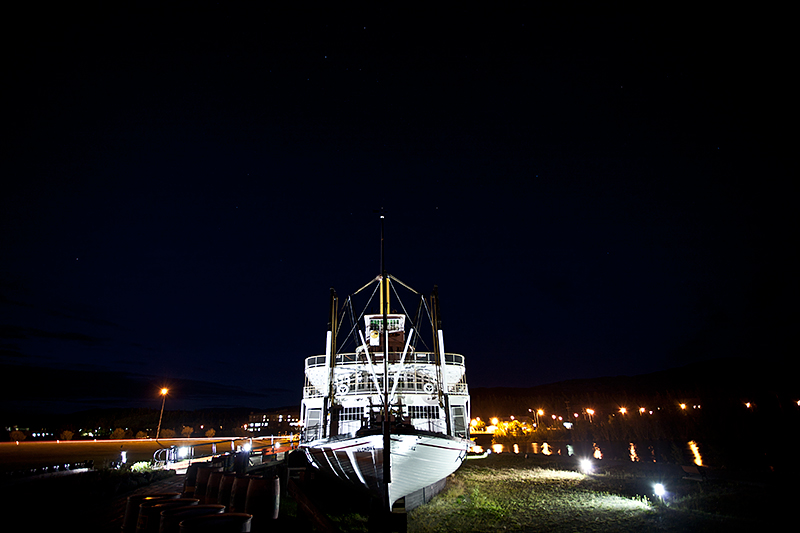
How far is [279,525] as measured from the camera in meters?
9.52

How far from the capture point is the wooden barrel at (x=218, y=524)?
16.4 feet

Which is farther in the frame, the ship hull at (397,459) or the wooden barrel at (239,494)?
the ship hull at (397,459)

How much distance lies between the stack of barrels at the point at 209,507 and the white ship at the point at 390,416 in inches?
192

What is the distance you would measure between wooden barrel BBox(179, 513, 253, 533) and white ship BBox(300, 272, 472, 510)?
26.1 feet

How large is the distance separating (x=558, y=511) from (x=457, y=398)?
24.1 ft

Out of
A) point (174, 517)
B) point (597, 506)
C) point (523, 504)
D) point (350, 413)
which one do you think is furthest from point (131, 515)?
point (597, 506)

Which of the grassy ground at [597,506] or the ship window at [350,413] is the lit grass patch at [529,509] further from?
the ship window at [350,413]

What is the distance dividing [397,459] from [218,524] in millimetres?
11665

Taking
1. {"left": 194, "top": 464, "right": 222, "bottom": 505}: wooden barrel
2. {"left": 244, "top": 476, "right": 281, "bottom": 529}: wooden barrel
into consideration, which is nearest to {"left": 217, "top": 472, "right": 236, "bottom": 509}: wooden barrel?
{"left": 244, "top": 476, "right": 281, "bottom": 529}: wooden barrel

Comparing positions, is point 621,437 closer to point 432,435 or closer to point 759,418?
point 759,418

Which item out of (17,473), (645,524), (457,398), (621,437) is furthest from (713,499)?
(621,437)

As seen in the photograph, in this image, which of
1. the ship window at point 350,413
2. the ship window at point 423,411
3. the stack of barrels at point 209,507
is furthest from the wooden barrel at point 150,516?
the ship window at point 423,411

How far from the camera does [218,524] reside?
5.17 metres

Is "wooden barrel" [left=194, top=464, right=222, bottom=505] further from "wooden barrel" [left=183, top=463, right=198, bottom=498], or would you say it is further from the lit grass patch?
the lit grass patch
